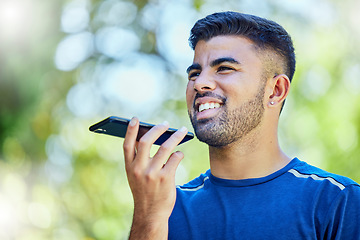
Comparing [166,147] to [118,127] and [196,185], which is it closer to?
[118,127]

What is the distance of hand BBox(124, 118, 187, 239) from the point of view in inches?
77.4

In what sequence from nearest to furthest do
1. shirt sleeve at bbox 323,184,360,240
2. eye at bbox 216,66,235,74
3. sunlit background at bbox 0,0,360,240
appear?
1. shirt sleeve at bbox 323,184,360,240
2. eye at bbox 216,66,235,74
3. sunlit background at bbox 0,0,360,240

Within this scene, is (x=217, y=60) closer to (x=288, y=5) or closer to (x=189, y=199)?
(x=189, y=199)

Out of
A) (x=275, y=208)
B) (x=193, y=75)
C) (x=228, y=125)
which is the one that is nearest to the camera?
(x=275, y=208)

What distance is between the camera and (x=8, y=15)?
7.75m

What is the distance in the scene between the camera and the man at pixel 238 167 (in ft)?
6.64

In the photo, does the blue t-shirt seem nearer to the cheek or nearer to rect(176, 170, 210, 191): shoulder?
rect(176, 170, 210, 191): shoulder

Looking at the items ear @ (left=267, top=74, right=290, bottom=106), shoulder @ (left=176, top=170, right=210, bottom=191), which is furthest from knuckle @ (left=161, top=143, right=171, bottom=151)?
ear @ (left=267, top=74, right=290, bottom=106)

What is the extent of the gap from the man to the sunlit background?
5.55 metres

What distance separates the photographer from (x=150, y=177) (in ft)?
6.43

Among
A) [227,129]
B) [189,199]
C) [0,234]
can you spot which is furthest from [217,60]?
[0,234]

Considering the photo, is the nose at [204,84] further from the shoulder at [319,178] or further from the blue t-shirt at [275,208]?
the shoulder at [319,178]

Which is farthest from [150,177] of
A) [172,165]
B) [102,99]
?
[102,99]

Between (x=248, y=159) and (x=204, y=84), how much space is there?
1.61ft
